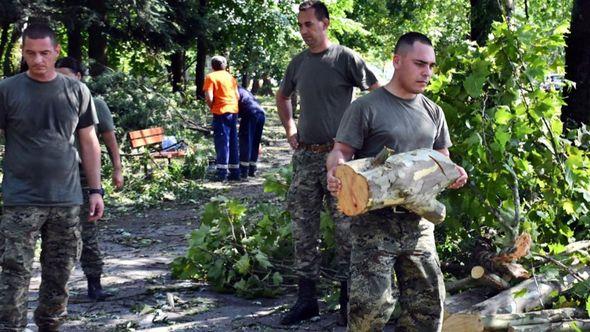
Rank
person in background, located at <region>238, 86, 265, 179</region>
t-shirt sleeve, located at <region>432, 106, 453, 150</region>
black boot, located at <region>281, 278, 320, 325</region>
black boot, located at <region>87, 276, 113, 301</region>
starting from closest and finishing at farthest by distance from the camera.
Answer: t-shirt sleeve, located at <region>432, 106, 453, 150</region>
black boot, located at <region>281, 278, 320, 325</region>
black boot, located at <region>87, 276, 113, 301</region>
person in background, located at <region>238, 86, 265, 179</region>

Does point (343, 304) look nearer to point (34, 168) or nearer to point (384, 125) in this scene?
point (384, 125)

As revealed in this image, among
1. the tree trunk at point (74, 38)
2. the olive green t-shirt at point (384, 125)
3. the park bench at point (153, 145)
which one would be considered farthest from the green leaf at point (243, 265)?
the tree trunk at point (74, 38)

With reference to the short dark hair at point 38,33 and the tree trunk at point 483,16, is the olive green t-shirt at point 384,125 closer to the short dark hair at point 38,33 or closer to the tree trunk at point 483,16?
the short dark hair at point 38,33

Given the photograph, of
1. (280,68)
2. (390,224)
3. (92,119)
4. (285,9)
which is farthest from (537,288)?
(280,68)

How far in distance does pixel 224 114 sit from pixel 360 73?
29.1 ft

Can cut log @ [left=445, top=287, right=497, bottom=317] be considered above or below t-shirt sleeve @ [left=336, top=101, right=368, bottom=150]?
below

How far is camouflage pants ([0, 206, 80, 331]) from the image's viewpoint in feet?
17.9

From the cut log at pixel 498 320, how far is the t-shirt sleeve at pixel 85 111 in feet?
8.77

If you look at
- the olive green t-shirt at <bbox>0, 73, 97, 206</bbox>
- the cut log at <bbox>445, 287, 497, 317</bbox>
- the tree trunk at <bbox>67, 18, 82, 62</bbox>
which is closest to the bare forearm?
the olive green t-shirt at <bbox>0, 73, 97, 206</bbox>

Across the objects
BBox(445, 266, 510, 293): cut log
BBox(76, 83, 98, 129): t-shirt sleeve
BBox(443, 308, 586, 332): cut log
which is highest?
BBox(76, 83, 98, 129): t-shirt sleeve

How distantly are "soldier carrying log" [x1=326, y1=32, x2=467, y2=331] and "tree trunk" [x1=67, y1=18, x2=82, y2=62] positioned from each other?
1671cm

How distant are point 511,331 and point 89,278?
3.78m

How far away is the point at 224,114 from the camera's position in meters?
15.1

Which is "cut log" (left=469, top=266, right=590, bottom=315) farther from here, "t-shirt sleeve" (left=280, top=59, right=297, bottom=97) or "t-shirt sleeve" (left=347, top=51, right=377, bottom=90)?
"t-shirt sleeve" (left=280, top=59, right=297, bottom=97)
